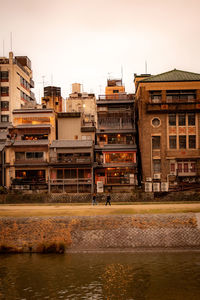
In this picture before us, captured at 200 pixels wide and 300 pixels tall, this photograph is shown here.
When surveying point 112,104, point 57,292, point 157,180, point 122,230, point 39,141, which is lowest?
point 57,292

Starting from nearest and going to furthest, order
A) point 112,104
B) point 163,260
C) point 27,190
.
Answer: point 163,260, point 27,190, point 112,104

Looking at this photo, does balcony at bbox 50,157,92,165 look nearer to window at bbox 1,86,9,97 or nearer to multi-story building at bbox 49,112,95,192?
multi-story building at bbox 49,112,95,192

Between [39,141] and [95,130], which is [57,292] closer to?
[39,141]

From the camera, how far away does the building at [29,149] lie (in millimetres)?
58091

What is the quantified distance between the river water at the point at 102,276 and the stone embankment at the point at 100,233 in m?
1.40

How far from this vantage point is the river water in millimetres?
22031

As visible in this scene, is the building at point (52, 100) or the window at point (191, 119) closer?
the window at point (191, 119)

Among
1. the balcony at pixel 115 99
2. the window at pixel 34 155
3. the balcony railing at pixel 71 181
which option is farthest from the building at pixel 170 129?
the window at pixel 34 155

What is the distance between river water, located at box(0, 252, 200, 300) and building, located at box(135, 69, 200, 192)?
2686 centimetres

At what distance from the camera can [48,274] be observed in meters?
25.9

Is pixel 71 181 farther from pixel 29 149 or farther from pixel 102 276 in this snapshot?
pixel 102 276

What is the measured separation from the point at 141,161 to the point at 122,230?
25.7m

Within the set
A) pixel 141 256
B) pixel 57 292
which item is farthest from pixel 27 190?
pixel 57 292

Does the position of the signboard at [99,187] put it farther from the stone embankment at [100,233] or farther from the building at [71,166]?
the stone embankment at [100,233]
